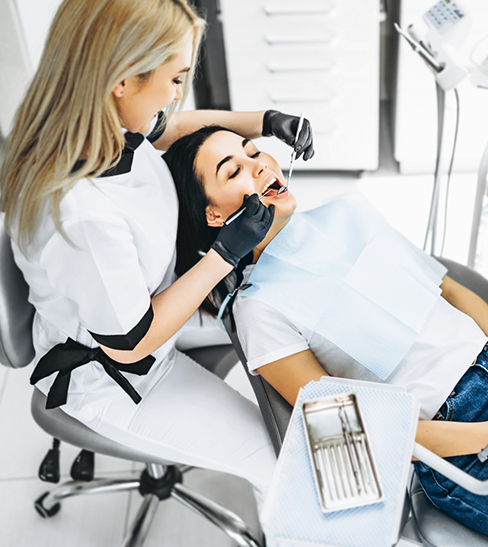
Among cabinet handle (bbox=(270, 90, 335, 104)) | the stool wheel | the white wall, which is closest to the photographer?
the stool wheel

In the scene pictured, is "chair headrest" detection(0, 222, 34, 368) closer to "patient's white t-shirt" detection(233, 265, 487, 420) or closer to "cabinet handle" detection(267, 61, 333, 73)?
"patient's white t-shirt" detection(233, 265, 487, 420)

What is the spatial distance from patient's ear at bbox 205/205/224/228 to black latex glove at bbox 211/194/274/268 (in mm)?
146

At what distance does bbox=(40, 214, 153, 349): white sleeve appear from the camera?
2.98 ft

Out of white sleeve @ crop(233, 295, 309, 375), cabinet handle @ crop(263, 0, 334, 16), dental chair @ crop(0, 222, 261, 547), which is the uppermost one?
cabinet handle @ crop(263, 0, 334, 16)

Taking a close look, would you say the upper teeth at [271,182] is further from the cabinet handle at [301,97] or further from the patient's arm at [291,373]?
the cabinet handle at [301,97]

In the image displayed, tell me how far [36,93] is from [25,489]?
122 centimetres

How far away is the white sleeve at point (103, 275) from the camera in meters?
0.91

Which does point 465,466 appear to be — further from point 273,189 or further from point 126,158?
point 126,158

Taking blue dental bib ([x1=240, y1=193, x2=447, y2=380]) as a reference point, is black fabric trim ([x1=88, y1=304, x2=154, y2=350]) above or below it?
above

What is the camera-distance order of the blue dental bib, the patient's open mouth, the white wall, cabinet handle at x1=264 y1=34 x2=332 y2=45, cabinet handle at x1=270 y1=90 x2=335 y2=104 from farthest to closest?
cabinet handle at x1=270 y1=90 x2=335 y2=104, cabinet handle at x1=264 y1=34 x2=332 y2=45, the white wall, the patient's open mouth, the blue dental bib

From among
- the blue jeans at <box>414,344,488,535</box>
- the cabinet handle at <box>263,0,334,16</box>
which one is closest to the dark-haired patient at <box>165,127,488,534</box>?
the blue jeans at <box>414,344,488,535</box>

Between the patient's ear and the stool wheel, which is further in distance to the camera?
the stool wheel

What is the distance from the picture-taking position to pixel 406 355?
1.11 meters

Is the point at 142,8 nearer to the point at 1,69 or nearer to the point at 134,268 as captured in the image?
the point at 134,268
